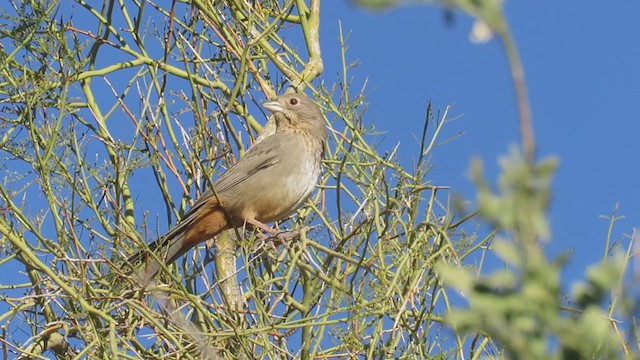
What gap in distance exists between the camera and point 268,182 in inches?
238

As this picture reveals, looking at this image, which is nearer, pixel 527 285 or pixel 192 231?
pixel 527 285

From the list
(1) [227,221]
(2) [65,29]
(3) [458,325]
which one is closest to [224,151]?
(1) [227,221]

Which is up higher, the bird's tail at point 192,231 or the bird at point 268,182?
the bird at point 268,182

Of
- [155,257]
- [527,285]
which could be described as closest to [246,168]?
[155,257]

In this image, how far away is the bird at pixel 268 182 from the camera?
218 inches

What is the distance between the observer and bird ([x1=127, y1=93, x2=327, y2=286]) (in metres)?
5.53

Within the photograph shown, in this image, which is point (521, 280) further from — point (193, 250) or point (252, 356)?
point (193, 250)

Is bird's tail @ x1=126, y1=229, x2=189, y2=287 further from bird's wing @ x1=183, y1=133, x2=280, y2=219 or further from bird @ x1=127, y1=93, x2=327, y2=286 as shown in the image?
bird's wing @ x1=183, y1=133, x2=280, y2=219

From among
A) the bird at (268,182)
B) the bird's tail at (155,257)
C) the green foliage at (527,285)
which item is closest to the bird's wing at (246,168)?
the bird at (268,182)

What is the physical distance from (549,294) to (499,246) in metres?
0.06

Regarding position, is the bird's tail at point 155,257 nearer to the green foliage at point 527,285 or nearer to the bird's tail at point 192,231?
the bird's tail at point 192,231

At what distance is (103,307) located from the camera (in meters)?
4.41

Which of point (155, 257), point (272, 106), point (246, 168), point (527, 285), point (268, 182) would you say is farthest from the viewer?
point (268, 182)

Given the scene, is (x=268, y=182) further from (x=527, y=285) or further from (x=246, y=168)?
(x=527, y=285)
